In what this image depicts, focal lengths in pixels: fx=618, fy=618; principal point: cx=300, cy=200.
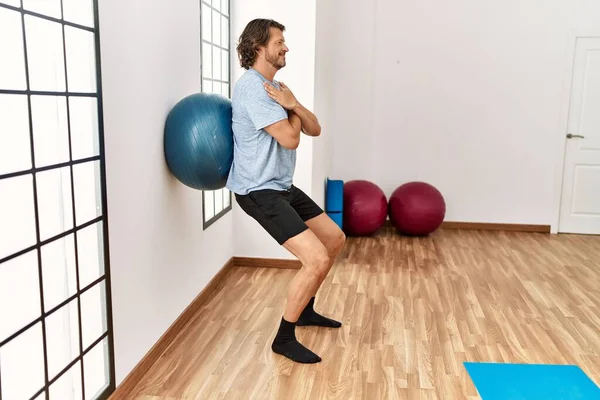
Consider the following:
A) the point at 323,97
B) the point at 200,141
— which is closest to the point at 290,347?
the point at 200,141

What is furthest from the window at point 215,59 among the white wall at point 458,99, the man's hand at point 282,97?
the white wall at point 458,99

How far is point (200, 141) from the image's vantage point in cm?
288

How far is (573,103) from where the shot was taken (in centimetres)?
597

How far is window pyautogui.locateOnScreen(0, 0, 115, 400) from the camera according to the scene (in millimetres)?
1752

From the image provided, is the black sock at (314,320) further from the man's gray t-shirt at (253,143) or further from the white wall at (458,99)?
the white wall at (458,99)

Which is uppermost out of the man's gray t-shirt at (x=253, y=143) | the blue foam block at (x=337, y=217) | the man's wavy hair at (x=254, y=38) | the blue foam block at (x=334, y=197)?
the man's wavy hair at (x=254, y=38)

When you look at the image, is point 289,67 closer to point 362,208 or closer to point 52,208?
point 362,208

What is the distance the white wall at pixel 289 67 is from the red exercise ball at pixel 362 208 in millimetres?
1087

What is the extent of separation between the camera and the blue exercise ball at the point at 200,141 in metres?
2.88

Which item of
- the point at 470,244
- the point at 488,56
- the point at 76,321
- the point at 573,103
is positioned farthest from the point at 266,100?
the point at 573,103

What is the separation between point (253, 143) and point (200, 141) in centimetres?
25

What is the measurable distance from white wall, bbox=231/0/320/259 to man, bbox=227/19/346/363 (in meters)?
1.47

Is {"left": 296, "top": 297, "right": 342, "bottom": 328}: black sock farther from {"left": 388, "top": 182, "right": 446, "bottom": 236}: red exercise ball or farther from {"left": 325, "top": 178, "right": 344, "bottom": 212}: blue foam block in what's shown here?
{"left": 388, "top": 182, "right": 446, "bottom": 236}: red exercise ball

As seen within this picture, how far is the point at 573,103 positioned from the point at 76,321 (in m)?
5.28
